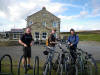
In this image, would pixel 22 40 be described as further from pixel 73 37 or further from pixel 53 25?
pixel 53 25

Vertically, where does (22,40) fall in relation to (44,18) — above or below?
below

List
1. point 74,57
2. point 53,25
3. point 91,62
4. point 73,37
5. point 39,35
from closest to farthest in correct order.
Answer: point 91,62, point 74,57, point 73,37, point 39,35, point 53,25

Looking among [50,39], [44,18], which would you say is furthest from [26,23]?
[50,39]

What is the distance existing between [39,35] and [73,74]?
32.7 metres

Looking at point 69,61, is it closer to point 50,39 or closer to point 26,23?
point 50,39

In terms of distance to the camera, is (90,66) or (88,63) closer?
(90,66)

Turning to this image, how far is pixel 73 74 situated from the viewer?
5762 mm

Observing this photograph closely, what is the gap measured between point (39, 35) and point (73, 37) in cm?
3146

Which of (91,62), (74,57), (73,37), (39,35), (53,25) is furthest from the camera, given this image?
(53,25)

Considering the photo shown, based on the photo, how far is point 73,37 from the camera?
23.0 feet

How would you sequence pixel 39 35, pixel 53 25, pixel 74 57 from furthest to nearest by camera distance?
1. pixel 53 25
2. pixel 39 35
3. pixel 74 57

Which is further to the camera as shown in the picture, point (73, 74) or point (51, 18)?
point (51, 18)

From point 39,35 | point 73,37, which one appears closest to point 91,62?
point 73,37

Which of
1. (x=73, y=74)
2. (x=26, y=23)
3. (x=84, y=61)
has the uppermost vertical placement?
Result: (x=26, y=23)
